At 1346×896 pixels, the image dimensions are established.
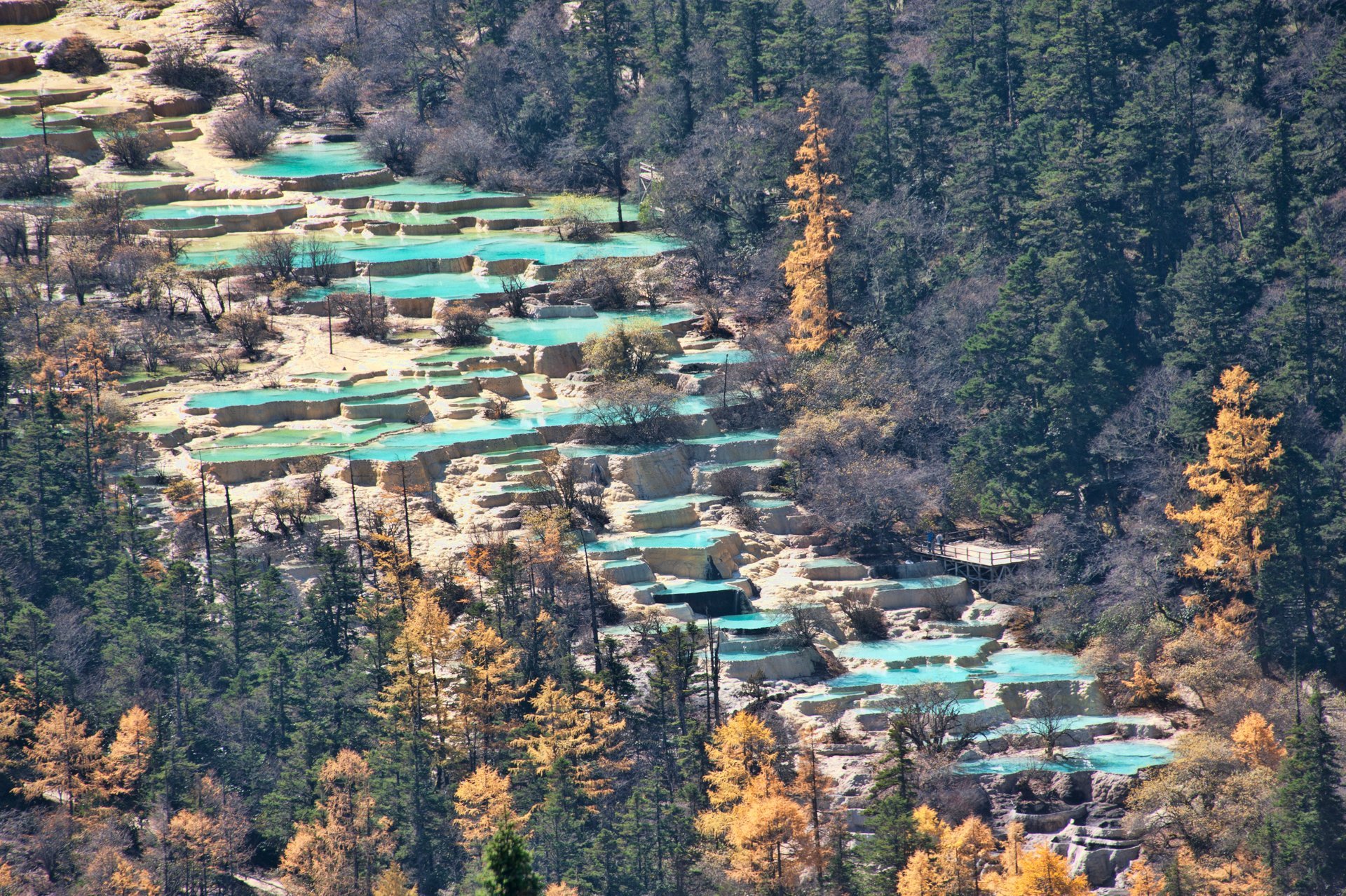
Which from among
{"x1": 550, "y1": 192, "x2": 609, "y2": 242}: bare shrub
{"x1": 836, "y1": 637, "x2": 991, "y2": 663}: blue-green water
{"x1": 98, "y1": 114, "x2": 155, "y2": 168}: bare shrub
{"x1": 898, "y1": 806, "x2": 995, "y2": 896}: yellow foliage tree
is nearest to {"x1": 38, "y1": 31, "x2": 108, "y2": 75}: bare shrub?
{"x1": 98, "y1": 114, "x2": 155, "y2": 168}: bare shrub

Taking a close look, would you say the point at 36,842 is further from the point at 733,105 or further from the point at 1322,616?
the point at 733,105

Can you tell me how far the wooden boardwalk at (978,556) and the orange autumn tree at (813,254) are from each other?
10705 millimetres

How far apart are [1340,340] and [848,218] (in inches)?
876

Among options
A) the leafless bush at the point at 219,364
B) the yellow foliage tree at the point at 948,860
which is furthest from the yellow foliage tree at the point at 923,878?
the leafless bush at the point at 219,364

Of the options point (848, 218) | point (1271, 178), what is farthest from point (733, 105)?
point (1271, 178)

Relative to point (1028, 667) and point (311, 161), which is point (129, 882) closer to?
point (1028, 667)

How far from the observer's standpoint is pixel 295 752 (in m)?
63.6

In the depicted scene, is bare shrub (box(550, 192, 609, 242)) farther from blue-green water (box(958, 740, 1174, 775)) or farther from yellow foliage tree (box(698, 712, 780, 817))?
blue-green water (box(958, 740, 1174, 775))

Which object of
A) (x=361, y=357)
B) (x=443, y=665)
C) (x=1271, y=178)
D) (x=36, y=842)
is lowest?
(x=36, y=842)

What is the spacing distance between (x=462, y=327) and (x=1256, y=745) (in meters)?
37.4

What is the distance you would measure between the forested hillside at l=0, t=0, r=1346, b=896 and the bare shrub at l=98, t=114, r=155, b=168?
11.3ft

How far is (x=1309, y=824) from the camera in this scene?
56594 millimetres

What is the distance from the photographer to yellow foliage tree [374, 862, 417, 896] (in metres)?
57.6

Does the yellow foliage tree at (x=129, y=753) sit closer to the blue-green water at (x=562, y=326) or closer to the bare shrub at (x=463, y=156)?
the blue-green water at (x=562, y=326)
